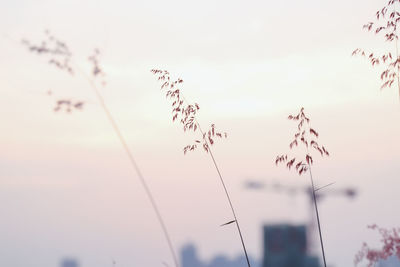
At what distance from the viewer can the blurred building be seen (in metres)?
56.7

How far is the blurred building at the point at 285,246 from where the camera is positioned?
186 feet

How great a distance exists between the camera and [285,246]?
57.7 metres

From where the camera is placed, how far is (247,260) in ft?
30.3

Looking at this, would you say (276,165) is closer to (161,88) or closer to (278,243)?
(161,88)

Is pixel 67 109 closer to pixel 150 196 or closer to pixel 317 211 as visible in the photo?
pixel 150 196

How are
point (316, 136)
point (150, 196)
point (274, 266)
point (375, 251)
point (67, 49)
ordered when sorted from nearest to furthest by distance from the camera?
point (150, 196) < point (67, 49) < point (316, 136) < point (375, 251) < point (274, 266)

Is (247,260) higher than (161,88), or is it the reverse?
(161,88)

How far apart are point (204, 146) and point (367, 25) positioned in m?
3.35

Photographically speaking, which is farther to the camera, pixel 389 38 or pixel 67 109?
pixel 389 38

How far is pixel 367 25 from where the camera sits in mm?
10164

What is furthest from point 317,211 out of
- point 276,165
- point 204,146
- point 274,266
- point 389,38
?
point 274,266

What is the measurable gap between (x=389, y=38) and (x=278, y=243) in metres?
49.1

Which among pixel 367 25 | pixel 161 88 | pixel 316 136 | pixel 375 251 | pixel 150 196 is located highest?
pixel 367 25

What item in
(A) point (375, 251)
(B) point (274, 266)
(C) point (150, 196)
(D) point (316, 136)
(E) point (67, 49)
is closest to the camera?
(C) point (150, 196)
